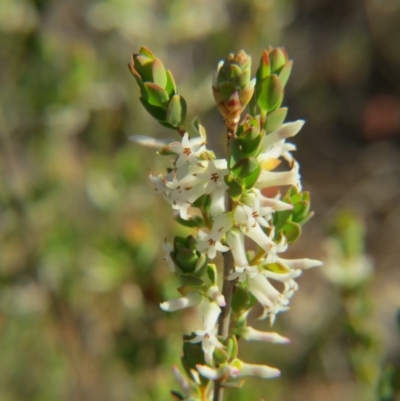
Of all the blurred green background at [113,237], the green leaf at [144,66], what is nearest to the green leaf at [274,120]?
the green leaf at [144,66]

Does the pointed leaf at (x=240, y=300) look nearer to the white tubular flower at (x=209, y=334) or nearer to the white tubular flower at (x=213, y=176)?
the white tubular flower at (x=209, y=334)

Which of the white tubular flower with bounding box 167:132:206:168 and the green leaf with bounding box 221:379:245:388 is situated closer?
the white tubular flower with bounding box 167:132:206:168

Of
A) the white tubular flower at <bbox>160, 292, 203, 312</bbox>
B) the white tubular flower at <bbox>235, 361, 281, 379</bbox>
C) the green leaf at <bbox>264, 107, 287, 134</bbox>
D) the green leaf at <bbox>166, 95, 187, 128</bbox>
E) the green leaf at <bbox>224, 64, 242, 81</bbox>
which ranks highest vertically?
the green leaf at <bbox>224, 64, 242, 81</bbox>

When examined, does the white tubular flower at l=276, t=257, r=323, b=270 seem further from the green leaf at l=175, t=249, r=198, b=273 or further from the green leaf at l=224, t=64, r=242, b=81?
the green leaf at l=224, t=64, r=242, b=81

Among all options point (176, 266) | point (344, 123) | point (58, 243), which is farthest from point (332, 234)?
point (344, 123)

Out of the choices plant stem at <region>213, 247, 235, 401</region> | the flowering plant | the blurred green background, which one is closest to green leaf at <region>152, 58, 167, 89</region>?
the flowering plant

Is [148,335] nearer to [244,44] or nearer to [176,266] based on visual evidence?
[176,266]
